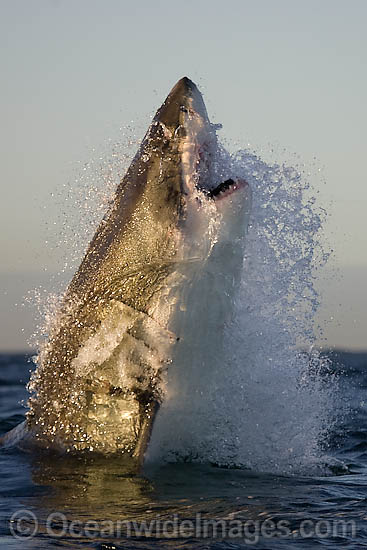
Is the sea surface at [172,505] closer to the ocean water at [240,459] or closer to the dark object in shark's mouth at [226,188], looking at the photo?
the ocean water at [240,459]

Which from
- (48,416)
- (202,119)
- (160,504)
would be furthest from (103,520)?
(202,119)

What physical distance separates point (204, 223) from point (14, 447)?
9.67 ft

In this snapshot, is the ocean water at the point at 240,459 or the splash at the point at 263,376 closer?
the ocean water at the point at 240,459

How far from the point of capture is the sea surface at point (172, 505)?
17.8 feet

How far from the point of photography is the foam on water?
7.27 meters

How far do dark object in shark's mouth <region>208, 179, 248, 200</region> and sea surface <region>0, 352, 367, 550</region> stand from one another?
2.08 metres

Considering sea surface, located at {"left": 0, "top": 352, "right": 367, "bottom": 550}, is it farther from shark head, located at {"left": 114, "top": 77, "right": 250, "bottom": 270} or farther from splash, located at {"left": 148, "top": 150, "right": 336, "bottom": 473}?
shark head, located at {"left": 114, "top": 77, "right": 250, "bottom": 270}

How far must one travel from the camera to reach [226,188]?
7.02m
